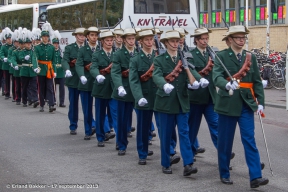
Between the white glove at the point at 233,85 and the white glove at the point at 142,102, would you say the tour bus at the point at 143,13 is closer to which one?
the white glove at the point at 142,102

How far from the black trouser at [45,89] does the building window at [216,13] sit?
23.3 metres

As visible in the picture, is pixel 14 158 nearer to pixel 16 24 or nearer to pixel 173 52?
pixel 173 52

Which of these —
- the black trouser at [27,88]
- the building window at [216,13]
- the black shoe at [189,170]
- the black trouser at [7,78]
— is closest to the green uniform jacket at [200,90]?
the black shoe at [189,170]

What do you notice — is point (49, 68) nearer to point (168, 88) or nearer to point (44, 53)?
point (44, 53)

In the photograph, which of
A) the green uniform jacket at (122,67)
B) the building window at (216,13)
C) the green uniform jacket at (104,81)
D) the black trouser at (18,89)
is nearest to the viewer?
the green uniform jacket at (122,67)

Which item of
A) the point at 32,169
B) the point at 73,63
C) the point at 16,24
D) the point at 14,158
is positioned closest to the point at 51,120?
the point at 73,63

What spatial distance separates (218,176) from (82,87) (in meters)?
4.02

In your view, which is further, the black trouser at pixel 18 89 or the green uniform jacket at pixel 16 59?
the black trouser at pixel 18 89

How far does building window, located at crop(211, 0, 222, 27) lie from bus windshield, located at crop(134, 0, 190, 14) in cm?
1499

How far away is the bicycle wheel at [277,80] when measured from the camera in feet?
71.3

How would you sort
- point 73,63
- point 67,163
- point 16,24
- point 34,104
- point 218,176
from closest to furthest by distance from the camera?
point 218,176
point 67,163
point 73,63
point 34,104
point 16,24

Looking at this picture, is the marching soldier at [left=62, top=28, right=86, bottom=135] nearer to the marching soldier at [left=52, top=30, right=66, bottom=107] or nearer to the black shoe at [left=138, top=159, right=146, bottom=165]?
the black shoe at [left=138, top=159, right=146, bottom=165]

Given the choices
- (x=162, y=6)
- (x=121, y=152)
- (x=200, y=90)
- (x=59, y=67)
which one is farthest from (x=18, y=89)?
(x=200, y=90)

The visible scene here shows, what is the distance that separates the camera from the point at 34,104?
17297 mm
